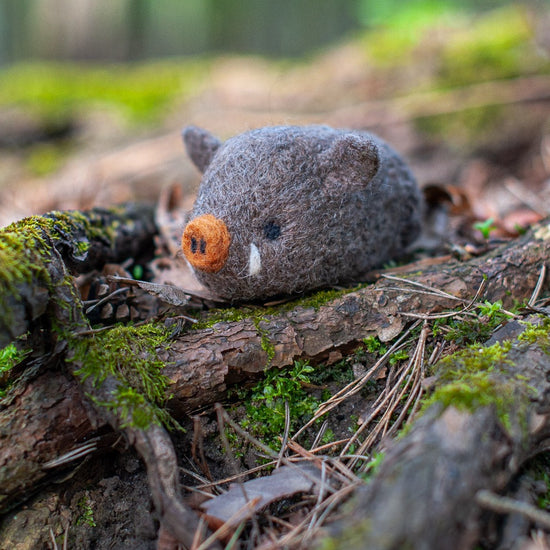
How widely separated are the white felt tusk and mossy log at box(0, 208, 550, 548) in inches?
7.5

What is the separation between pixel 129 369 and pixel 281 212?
2.92 ft

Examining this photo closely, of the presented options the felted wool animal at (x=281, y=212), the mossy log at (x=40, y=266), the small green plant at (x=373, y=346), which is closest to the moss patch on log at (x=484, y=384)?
the small green plant at (x=373, y=346)

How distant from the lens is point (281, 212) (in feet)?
6.20

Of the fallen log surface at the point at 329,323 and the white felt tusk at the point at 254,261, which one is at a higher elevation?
the white felt tusk at the point at 254,261

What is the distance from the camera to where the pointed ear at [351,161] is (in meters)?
1.84

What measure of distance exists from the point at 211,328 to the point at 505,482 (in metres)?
1.13

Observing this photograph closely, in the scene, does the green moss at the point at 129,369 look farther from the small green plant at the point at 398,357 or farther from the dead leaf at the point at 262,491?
the small green plant at the point at 398,357

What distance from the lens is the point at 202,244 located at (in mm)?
1799

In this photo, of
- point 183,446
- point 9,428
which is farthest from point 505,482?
point 9,428

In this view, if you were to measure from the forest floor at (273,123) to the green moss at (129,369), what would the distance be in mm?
173

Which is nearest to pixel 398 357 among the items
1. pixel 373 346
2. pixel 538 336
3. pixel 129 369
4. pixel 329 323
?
pixel 373 346

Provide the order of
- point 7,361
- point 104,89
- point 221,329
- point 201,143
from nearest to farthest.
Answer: point 7,361 → point 221,329 → point 201,143 → point 104,89

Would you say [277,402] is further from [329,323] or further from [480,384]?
[480,384]

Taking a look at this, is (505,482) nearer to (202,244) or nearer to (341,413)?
(341,413)
